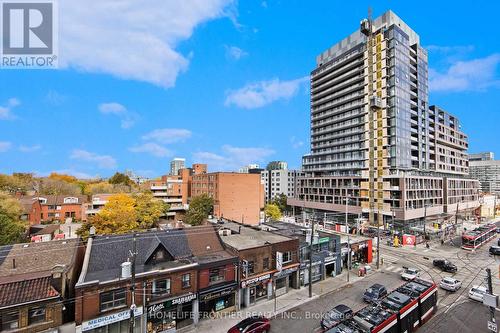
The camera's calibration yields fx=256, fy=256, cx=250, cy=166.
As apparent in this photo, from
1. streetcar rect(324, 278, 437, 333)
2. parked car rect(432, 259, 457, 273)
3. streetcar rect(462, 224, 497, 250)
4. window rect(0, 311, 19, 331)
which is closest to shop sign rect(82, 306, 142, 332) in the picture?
window rect(0, 311, 19, 331)

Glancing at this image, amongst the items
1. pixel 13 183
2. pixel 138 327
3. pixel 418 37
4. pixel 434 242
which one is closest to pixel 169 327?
pixel 138 327

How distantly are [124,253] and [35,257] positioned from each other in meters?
7.91

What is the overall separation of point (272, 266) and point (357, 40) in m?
86.3

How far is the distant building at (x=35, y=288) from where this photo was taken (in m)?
18.0

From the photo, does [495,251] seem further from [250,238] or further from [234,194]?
[234,194]

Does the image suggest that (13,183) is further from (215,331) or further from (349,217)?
(349,217)

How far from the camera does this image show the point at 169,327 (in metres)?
21.8

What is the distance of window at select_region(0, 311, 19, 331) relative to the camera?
57.7 ft

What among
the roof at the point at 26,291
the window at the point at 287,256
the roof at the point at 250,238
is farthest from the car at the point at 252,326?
the roof at the point at 26,291

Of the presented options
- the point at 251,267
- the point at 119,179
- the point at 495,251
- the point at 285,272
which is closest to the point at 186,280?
the point at 251,267

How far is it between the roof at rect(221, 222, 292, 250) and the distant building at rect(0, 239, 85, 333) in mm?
14934

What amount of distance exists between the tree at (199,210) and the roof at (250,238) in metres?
32.8

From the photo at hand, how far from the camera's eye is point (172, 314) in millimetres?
22406

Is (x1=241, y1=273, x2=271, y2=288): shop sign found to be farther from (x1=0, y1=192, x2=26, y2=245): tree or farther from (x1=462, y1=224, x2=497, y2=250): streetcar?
(x1=462, y1=224, x2=497, y2=250): streetcar
